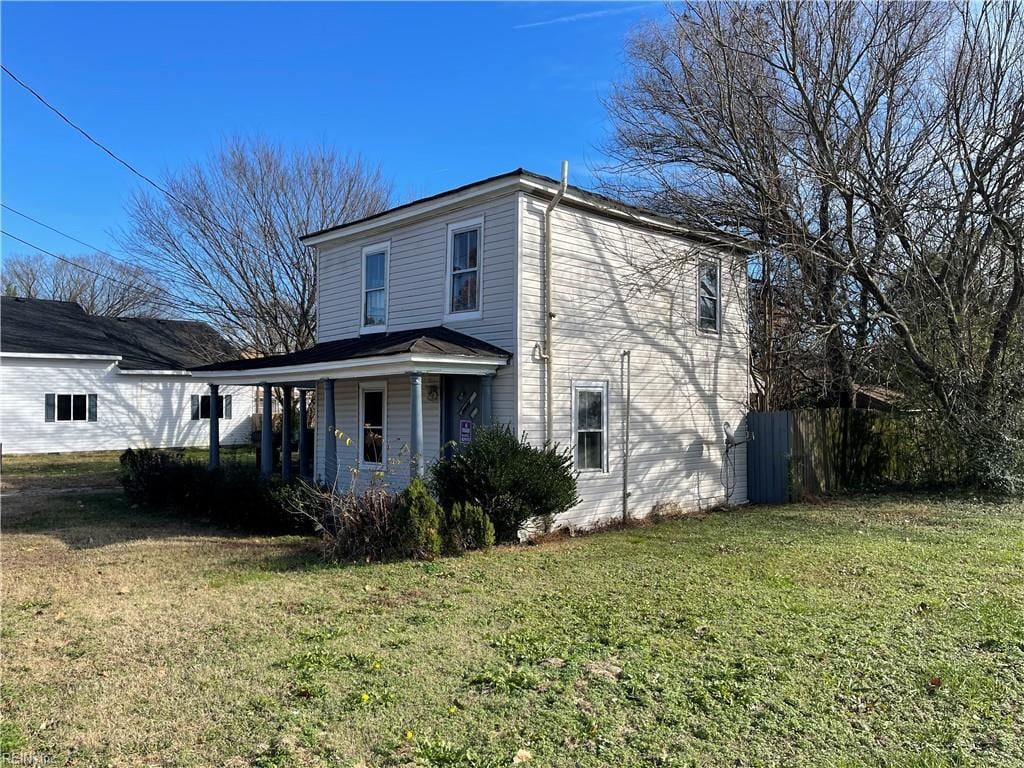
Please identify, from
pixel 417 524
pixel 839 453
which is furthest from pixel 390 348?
pixel 839 453

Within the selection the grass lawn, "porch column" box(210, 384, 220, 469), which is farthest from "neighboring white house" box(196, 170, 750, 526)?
the grass lawn

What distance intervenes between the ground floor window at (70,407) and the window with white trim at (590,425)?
20.5m

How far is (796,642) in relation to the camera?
5.14 metres

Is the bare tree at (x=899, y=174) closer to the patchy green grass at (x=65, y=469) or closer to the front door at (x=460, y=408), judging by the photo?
the front door at (x=460, y=408)

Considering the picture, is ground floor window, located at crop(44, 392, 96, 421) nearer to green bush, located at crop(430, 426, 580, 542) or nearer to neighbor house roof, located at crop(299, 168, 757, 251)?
neighbor house roof, located at crop(299, 168, 757, 251)

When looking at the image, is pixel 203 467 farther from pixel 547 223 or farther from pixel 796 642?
pixel 796 642

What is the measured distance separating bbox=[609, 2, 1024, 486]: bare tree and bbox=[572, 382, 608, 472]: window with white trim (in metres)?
4.49

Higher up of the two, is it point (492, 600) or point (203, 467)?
point (203, 467)

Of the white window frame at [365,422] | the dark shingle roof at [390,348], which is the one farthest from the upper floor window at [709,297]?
the white window frame at [365,422]

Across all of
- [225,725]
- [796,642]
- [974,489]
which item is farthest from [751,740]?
[974,489]

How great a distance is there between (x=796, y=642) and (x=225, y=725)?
3.83 metres

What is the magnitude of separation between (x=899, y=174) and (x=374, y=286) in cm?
1026

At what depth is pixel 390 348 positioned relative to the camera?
32.1 ft

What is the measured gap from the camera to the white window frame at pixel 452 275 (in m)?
10.7
